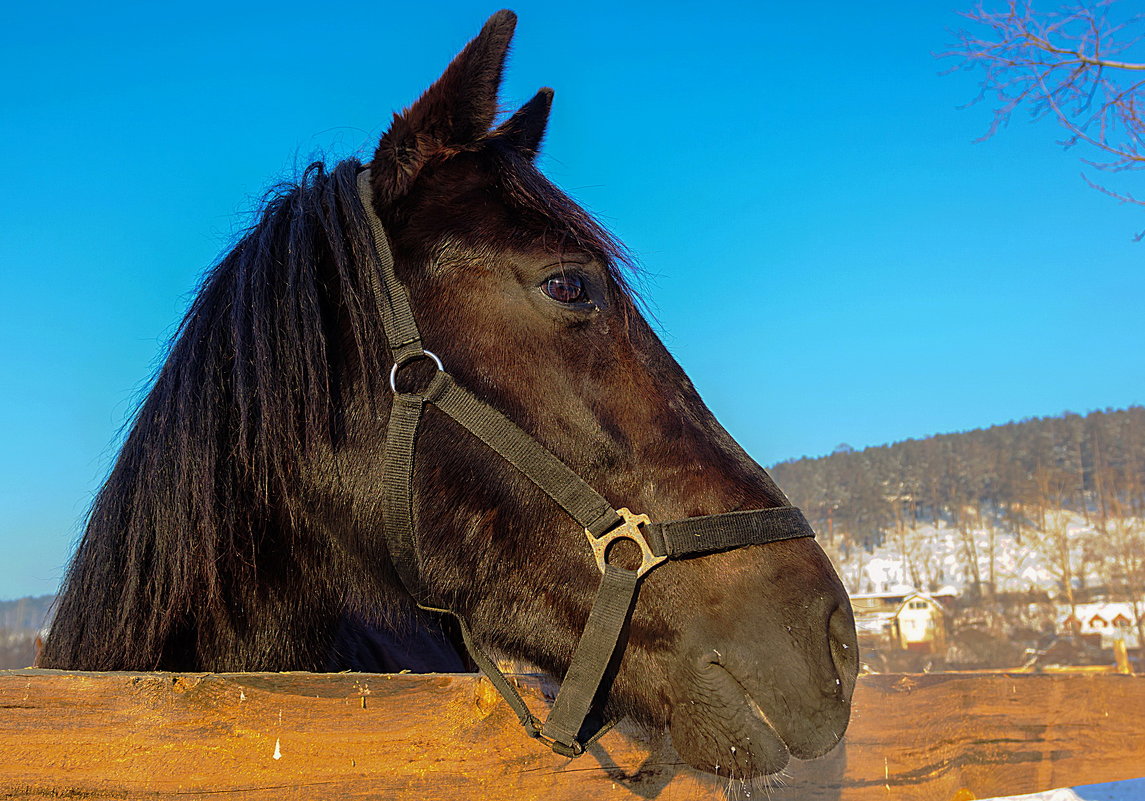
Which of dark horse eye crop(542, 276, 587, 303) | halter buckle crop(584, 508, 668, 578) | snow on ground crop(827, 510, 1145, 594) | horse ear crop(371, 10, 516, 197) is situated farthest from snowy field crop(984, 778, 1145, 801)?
snow on ground crop(827, 510, 1145, 594)

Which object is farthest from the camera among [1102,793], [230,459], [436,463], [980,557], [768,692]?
[980,557]

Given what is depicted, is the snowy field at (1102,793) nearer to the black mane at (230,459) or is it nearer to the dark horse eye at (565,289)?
the dark horse eye at (565,289)

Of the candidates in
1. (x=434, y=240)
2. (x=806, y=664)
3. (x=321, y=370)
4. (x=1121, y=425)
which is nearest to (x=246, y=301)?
(x=321, y=370)

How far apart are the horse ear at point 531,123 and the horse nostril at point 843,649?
64.0 inches

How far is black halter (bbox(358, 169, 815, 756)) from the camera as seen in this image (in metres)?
1.84

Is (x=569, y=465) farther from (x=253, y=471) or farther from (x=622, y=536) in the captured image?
(x=253, y=471)

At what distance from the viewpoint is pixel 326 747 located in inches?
67.9

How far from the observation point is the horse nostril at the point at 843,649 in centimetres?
172

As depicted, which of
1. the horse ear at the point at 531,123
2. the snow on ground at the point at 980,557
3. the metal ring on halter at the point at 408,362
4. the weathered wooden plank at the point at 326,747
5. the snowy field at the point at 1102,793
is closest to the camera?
the weathered wooden plank at the point at 326,747

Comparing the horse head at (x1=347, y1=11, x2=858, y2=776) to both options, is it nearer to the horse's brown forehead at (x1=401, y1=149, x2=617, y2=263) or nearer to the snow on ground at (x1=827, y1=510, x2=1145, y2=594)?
the horse's brown forehead at (x1=401, y1=149, x2=617, y2=263)

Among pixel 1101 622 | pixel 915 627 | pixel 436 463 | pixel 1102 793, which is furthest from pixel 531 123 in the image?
pixel 1101 622

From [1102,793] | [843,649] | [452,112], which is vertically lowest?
[1102,793]

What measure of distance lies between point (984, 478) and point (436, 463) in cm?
10453

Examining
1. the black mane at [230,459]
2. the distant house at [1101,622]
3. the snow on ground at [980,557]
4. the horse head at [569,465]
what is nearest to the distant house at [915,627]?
the distant house at [1101,622]
